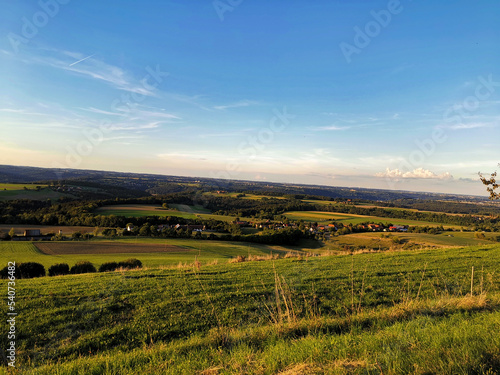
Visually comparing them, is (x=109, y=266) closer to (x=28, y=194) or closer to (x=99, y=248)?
(x=99, y=248)

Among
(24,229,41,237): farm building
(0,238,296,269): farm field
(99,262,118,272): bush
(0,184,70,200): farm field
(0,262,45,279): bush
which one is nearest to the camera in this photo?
(0,262,45,279): bush

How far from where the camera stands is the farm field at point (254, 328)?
11.0 feet

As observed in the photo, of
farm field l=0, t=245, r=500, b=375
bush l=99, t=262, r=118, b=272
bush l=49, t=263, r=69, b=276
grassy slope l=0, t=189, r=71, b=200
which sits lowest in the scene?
bush l=99, t=262, r=118, b=272

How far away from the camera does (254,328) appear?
5.34m

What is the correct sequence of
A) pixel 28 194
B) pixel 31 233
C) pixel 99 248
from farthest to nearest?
pixel 28 194 → pixel 31 233 → pixel 99 248

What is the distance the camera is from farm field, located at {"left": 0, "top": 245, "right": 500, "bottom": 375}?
3.36 metres

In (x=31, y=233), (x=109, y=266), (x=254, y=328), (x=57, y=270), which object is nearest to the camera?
(x=254, y=328)

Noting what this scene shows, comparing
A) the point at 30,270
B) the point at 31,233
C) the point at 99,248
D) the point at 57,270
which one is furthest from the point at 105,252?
the point at 31,233

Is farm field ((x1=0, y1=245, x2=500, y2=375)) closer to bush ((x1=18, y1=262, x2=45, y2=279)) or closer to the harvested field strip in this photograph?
bush ((x1=18, y1=262, x2=45, y2=279))

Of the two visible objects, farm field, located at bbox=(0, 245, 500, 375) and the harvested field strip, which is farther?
the harvested field strip

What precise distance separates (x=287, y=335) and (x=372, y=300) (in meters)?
4.05

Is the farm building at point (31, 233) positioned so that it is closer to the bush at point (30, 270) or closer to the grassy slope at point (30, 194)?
the bush at point (30, 270)

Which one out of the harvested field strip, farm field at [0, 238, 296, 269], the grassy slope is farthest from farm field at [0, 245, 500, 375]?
the grassy slope

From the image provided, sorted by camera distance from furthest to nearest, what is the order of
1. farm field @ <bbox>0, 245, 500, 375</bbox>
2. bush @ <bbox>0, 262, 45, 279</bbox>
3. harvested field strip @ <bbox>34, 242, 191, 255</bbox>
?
harvested field strip @ <bbox>34, 242, 191, 255</bbox>, bush @ <bbox>0, 262, 45, 279</bbox>, farm field @ <bbox>0, 245, 500, 375</bbox>
